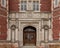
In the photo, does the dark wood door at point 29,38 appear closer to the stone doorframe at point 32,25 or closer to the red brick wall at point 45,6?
the stone doorframe at point 32,25

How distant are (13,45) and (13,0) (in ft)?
14.7

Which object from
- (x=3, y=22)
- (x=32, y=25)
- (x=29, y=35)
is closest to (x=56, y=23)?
(x=32, y=25)

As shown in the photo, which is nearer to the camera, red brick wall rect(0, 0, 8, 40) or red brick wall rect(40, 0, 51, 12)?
red brick wall rect(0, 0, 8, 40)

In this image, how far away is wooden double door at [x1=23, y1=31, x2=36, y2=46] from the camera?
2600cm

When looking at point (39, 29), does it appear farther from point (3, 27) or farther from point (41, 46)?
point (3, 27)

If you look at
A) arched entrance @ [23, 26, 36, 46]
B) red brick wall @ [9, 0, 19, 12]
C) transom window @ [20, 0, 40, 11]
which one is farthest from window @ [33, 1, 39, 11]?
arched entrance @ [23, 26, 36, 46]

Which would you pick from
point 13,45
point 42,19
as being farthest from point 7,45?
point 42,19

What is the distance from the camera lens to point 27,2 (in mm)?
26156

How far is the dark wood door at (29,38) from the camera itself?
26.0m

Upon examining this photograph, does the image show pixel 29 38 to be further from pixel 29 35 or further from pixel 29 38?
pixel 29 35

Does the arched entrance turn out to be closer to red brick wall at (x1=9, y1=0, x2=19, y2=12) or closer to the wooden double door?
the wooden double door

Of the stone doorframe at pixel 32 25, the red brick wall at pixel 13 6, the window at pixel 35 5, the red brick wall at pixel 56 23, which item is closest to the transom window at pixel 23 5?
the red brick wall at pixel 13 6

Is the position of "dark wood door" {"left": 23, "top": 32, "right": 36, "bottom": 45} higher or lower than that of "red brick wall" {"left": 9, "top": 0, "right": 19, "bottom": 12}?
lower

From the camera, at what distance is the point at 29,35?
26188 millimetres
